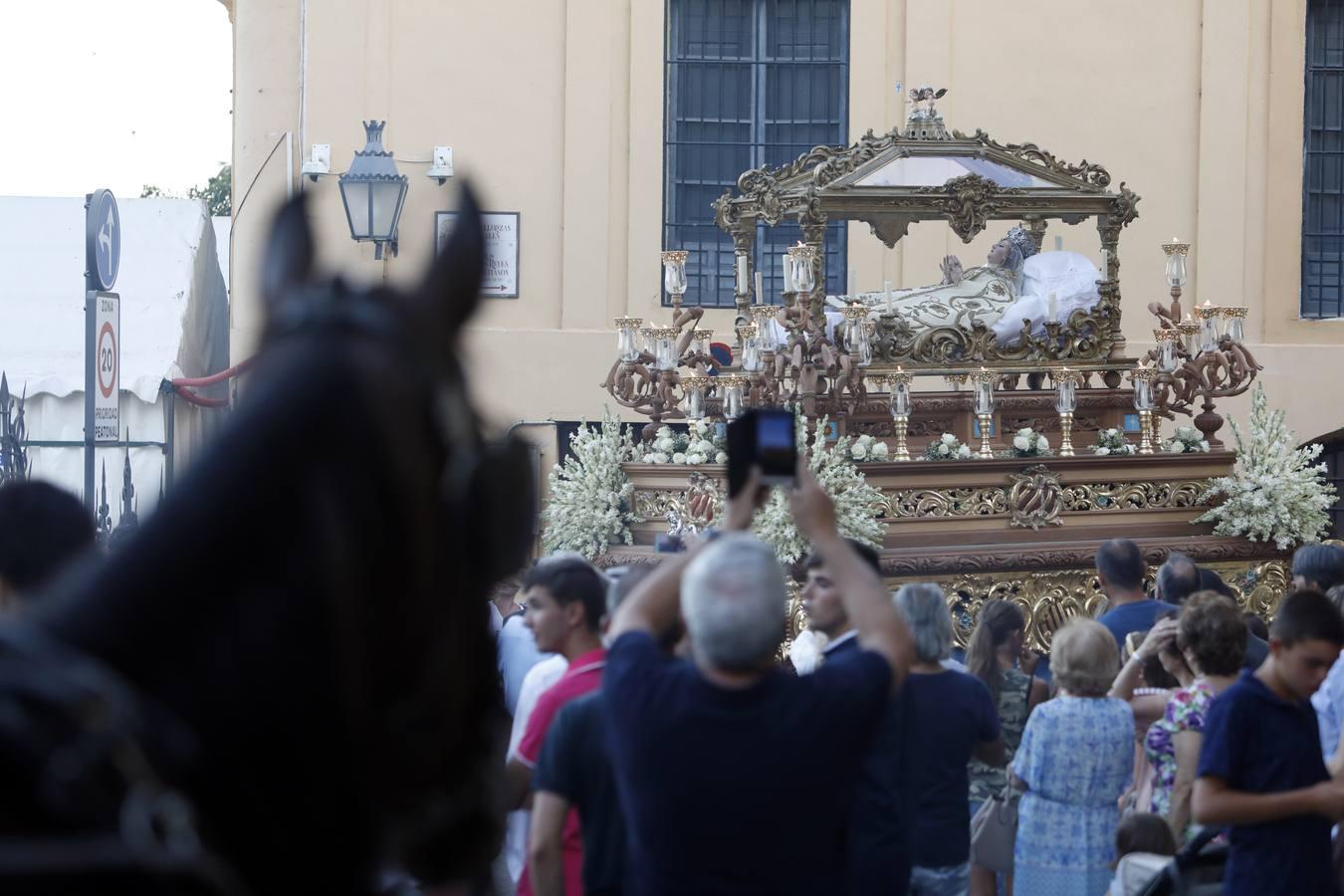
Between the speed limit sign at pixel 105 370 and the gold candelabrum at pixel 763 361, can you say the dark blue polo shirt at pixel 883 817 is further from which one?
the gold candelabrum at pixel 763 361

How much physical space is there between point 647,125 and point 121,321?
212 inches

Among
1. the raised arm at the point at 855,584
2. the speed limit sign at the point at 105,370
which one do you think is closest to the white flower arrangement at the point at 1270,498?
the speed limit sign at the point at 105,370

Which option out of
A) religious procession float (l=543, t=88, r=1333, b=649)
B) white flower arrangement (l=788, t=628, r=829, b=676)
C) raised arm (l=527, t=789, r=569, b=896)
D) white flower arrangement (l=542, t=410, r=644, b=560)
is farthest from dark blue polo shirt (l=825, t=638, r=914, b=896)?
white flower arrangement (l=542, t=410, r=644, b=560)

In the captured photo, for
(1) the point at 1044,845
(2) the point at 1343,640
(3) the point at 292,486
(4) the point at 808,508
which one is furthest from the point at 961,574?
(3) the point at 292,486

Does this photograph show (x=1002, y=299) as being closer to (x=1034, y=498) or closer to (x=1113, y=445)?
(x=1113, y=445)

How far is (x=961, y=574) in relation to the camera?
11008mm

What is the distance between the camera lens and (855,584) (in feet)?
11.7

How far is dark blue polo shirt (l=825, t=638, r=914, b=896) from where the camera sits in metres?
4.31

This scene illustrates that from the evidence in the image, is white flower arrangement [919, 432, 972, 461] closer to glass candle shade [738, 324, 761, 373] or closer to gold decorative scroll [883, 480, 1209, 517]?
gold decorative scroll [883, 480, 1209, 517]

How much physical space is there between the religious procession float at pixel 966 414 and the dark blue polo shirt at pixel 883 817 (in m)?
5.98

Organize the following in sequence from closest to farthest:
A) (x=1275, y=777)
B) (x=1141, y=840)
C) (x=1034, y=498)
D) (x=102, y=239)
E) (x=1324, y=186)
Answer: (x=1275, y=777) → (x=1141, y=840) → (x=102, y=239) → (x=1034, y=498) → (x=1324, y=186)

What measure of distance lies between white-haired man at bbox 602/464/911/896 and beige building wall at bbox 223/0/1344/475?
1333 cm

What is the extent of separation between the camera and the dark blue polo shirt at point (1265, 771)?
4.46m

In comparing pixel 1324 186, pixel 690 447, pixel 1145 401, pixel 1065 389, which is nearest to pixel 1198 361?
pixel 1145 401
